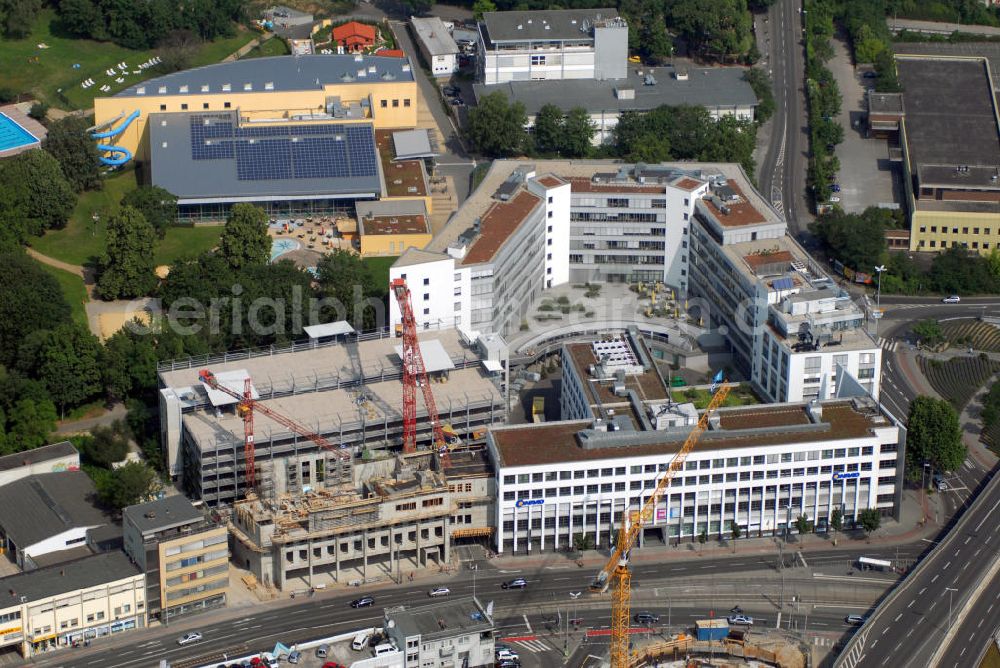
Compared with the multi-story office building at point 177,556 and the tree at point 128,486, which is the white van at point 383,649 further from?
the tree at point 128,486

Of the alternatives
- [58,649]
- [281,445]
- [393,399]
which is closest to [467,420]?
[393,399]

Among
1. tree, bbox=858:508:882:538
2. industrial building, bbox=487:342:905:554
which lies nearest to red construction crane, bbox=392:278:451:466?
industrial building, bbox=487:342:905:554

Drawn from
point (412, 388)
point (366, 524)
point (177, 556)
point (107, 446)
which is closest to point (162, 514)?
point (177, 556)

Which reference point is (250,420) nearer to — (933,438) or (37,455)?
(37,455)

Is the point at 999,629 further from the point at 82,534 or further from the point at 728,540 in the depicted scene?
the point at 82,534

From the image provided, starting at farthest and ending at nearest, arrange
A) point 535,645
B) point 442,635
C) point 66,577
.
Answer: point 66,577, point 535,645, point 442,635

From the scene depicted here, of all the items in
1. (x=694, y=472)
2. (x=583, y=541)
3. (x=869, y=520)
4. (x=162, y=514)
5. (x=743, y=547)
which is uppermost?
(x=162, y=514)
